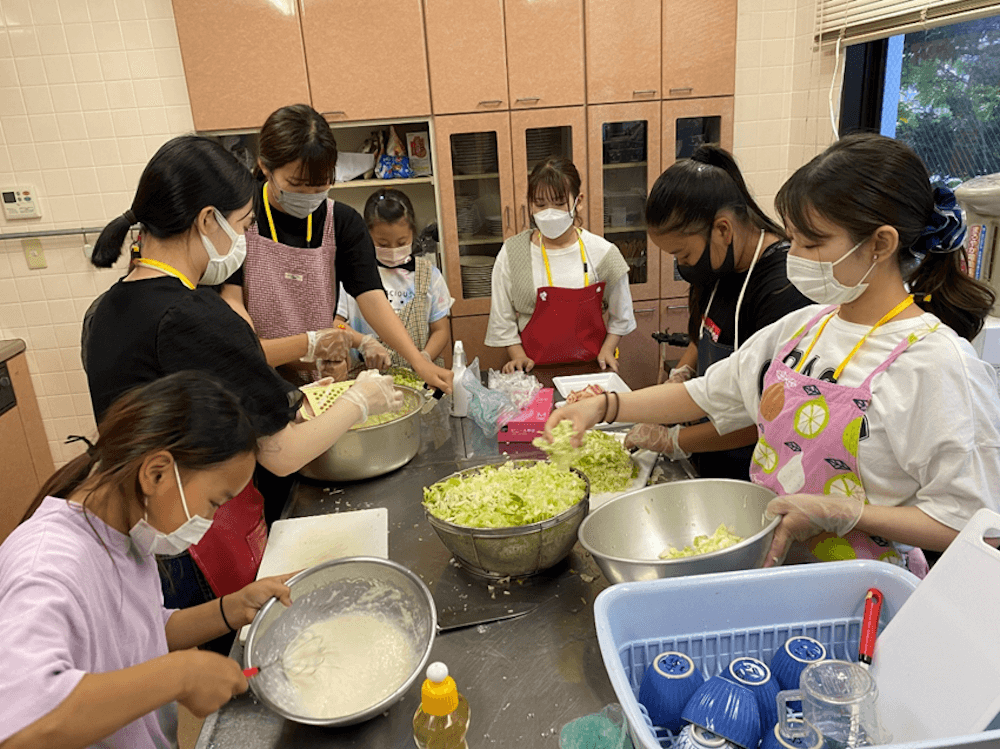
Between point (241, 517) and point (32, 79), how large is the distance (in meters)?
3.38

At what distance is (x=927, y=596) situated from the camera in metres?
0.97

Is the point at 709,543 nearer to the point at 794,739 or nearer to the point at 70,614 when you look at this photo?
the point at 794,739

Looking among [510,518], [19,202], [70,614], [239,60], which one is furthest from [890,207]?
[19,202]

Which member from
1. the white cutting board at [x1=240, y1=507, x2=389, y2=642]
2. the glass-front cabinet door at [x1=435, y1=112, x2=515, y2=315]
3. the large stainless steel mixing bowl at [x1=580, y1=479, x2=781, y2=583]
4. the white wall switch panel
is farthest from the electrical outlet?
the large stainless steel mixing bowl at [x1=580, y1=479, x2=781, y2=583]

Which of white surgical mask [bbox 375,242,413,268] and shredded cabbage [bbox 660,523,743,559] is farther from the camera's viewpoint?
white surgical mask [bbox 375,242,413,268]

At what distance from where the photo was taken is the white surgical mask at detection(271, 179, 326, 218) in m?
2.36

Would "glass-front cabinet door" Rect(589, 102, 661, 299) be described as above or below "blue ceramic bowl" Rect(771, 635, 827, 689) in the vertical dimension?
above

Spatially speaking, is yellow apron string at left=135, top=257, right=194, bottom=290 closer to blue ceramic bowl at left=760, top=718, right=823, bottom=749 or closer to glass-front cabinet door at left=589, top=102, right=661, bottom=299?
blue ceramic bowl at left=760, top=718, right=823, bottom=749

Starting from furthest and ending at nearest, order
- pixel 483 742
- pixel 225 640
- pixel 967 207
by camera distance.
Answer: pixel 967 207
pixel 225 640
pixel 483 742

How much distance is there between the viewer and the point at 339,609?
1383 mm

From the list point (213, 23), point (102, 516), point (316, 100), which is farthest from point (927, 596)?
point (213, 23)

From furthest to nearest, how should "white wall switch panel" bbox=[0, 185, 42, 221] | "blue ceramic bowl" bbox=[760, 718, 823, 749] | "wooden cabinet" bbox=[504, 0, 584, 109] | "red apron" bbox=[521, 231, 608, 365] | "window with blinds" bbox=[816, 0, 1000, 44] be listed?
1. "white wall switch panel" bbox=[0, 185, 42, 221]
2. "wooden cabinet" bbox=[504, 0, 584, 109]
3. "red apron" bbox=[521, 231, 608, 365]
4. "window with blinds" bbox=[816, 0, 1000, 44]
5. "blue ceramic bowl" bbox=[760, 718, 823, 749]

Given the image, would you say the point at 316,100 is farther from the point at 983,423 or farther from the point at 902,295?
the point at 983,423

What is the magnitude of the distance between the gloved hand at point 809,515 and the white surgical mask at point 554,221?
7.12 ft
